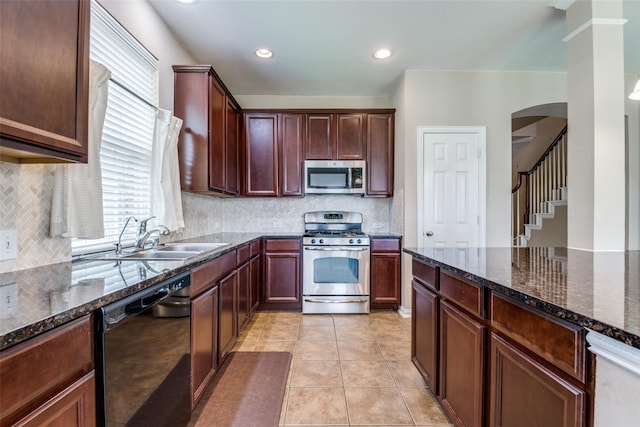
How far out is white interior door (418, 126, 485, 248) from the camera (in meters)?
3.46

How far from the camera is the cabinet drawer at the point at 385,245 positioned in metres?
3.58

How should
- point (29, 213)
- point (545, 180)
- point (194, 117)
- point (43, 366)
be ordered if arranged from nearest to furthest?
point (43, 366)
point (29, 213)
point (194, 117)
point (545, 180)

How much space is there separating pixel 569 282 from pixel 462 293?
428mm

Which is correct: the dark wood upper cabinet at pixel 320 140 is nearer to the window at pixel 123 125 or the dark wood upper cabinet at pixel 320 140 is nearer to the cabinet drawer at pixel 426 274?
the window at pixel 123 125

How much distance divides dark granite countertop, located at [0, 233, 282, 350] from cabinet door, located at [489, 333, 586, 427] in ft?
4.52

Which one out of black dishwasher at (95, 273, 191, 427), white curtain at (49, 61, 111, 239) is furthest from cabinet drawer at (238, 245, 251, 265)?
white curtain at (49, 61, 111, 239)

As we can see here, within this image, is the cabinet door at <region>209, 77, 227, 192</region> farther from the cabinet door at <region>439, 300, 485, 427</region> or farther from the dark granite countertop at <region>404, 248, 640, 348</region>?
the cabinet door at <region>439, 300, 485, 427</region>

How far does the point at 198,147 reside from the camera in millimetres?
2674

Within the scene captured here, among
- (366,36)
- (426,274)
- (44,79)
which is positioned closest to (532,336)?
(426,274)

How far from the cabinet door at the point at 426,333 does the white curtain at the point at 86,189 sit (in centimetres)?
187

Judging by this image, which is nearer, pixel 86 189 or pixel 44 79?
pixel 44 79

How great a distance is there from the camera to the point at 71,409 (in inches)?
32.8

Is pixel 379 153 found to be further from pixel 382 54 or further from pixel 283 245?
pixel 283 245

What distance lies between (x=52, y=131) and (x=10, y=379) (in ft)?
2.61
